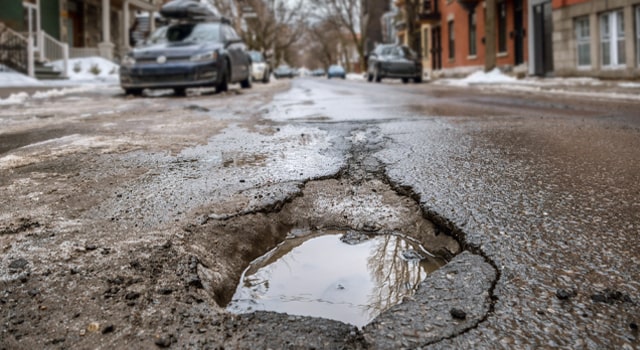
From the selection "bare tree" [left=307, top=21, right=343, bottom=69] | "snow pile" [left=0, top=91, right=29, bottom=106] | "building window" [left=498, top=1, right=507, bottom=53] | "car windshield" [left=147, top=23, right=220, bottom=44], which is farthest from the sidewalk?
"bare tree" [left=307, top=21, right=343, bottom=69]

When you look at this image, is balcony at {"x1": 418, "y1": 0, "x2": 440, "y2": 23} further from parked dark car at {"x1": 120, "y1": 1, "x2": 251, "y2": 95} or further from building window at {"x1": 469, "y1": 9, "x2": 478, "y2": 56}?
parked dark car at {"x1": 120, "y1": 1, "x2": 251, "y2": 95}

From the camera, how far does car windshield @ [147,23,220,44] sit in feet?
40.9

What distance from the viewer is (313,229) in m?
2.44

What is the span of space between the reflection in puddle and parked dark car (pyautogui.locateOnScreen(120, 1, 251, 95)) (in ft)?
32.5

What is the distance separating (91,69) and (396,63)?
12.5 meters

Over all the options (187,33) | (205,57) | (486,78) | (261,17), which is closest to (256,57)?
(486,78)

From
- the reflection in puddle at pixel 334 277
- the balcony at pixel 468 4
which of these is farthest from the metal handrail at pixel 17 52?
the reflection in puddle at pixel 334 277

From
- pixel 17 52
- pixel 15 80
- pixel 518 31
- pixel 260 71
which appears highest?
pixel 518 31

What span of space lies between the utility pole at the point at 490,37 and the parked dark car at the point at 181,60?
12.7 metres

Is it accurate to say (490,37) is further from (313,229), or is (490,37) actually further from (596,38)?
(313,229)

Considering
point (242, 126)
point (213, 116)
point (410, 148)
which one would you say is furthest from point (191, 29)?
point (410, 148)

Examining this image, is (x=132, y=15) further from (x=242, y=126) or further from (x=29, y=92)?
(x=242, y=126)

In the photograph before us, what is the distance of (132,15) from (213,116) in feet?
115

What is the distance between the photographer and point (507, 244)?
194 centimetres
